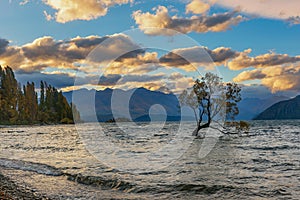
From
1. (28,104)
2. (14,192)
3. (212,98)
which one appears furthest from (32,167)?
(28,104)

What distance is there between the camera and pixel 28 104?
554ft

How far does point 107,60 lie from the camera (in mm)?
19594

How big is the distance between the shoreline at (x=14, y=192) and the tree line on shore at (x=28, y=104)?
13224cm

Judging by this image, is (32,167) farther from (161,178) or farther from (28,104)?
(28,104)

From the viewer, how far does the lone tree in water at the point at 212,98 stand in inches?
2068

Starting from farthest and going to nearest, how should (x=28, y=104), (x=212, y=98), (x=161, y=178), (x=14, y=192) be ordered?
1. (x=28, y=104)
2. (x=212, y=98)
3. (x=161, y=178)
4. (x=14, y=192)

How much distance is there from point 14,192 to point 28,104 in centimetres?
16597

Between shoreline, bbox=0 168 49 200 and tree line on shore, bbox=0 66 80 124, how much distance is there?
132242 millimetres

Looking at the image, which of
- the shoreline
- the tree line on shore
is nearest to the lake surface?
the shoreline

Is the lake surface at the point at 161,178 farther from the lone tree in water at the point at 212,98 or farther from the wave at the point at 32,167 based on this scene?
the lone tree in water at the point at 212,98

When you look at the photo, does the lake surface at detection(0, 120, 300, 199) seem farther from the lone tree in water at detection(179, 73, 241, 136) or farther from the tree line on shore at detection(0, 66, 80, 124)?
the tree line on shore at detection(0, 66, 80, 124)

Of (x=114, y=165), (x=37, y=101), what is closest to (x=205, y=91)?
(x=114, y=165)

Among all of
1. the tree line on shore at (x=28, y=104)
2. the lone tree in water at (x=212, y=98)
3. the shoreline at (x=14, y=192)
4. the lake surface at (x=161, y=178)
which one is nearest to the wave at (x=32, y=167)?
the lake surface at (x=161, y=178)

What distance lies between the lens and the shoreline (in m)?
13.6
